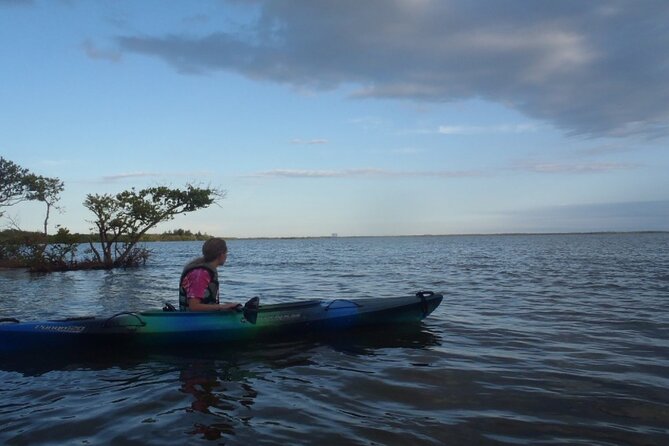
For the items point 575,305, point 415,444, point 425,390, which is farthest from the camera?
point 575,305

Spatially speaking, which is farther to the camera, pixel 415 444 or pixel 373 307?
pixel 373 307

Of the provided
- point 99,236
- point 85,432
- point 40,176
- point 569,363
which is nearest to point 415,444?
point 85,432

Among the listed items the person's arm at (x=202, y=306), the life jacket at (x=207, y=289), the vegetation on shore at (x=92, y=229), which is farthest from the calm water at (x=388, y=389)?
the vegetation on shore at (x=92, y=229)

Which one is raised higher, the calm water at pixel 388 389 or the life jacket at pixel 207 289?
the life jacket at pixel 207 289

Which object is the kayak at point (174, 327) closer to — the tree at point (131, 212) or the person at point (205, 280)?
the person at point (205, 280)

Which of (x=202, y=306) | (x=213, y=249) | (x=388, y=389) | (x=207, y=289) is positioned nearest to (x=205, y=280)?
(x=207, y=289)

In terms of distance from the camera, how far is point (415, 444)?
4484mm

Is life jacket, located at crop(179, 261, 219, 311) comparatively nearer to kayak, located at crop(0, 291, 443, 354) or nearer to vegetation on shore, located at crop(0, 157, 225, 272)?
kayak, located at crop(0, 291, 443, 354)

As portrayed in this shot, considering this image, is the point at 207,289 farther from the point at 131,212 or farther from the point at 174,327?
the point at 131,212

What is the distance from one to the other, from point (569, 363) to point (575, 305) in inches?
238

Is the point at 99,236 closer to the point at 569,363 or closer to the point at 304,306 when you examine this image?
the point at 304,306

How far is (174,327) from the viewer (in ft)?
26.0

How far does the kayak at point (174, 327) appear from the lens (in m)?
7.54

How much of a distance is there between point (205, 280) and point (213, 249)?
0.58 meters
